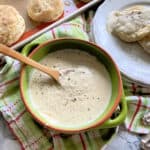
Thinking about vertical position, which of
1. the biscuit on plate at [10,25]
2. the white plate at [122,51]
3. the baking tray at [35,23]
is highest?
the biscuit on plate at [10,25]

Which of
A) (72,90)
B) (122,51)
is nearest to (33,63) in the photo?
(72,90)

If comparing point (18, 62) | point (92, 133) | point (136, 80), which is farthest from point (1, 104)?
point (136, 80)

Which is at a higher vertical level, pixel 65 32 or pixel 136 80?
pixel 65 32

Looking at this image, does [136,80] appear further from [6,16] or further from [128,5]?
[6,16]

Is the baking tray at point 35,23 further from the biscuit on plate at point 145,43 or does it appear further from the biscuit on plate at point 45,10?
the biscuit on plate at point 145,43

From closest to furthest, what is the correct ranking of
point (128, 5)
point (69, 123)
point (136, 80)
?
1. point (69, 123)
2. point (136, 80)
3. point (128, 5)

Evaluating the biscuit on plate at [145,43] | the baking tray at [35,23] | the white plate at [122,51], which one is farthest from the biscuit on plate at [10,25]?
the biscuit on plate at [145,43]

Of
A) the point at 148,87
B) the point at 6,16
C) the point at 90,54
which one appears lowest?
the point at 148,87
